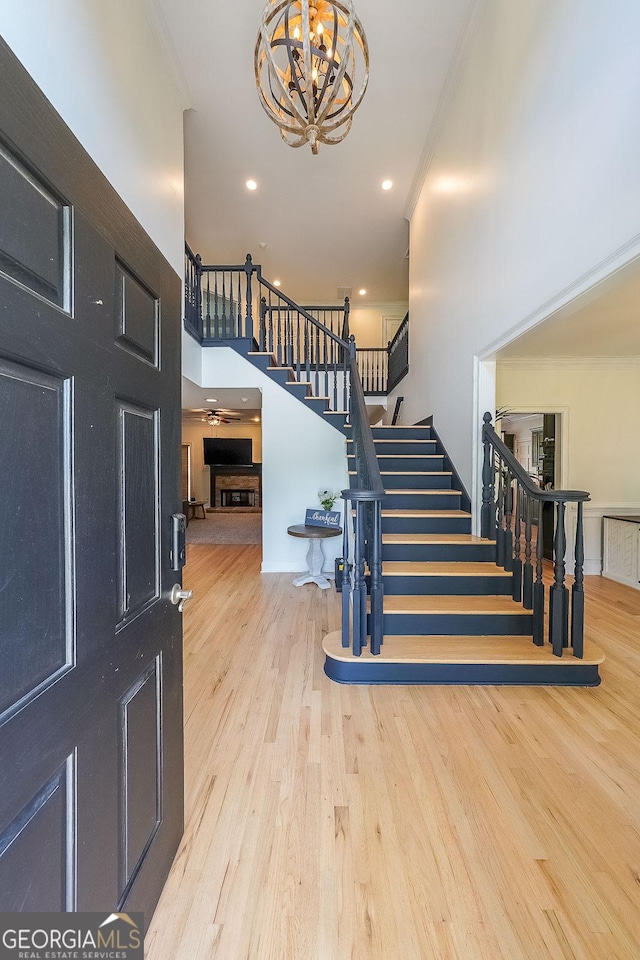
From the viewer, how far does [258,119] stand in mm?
4082

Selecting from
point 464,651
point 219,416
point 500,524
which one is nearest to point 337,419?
point 500,524

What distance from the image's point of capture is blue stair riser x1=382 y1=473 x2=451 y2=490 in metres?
4.12

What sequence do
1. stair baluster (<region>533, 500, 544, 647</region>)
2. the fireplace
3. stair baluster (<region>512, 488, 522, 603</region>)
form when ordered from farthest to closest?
the fireplace < stair baluster (<region>512, 488, 522, 603</region>) < stair baluster (<region>533, 500, 544, 647</region>)

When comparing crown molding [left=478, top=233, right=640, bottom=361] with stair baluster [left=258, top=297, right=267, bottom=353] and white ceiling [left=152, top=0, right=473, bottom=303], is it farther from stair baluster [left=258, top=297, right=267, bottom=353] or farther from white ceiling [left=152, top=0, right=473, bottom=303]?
stair baluster [left=258, top=297, right=267, bottom=353]

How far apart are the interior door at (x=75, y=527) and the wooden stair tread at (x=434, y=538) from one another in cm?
245

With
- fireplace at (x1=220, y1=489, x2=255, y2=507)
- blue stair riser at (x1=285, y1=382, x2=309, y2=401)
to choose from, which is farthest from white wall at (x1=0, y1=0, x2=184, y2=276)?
fireplace at (x1=220, y1=489, x2=255, y2=507)

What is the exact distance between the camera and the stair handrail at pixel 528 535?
2428 millimetres

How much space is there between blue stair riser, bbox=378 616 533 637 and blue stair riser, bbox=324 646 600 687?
30 cm

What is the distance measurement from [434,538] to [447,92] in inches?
166

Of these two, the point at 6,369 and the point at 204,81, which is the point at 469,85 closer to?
the point at 204,81

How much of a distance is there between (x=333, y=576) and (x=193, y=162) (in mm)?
5160

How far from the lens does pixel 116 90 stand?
7.96ft

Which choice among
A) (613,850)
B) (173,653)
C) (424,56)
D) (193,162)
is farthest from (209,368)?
(613,850)

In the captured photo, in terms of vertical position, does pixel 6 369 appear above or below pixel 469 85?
below
